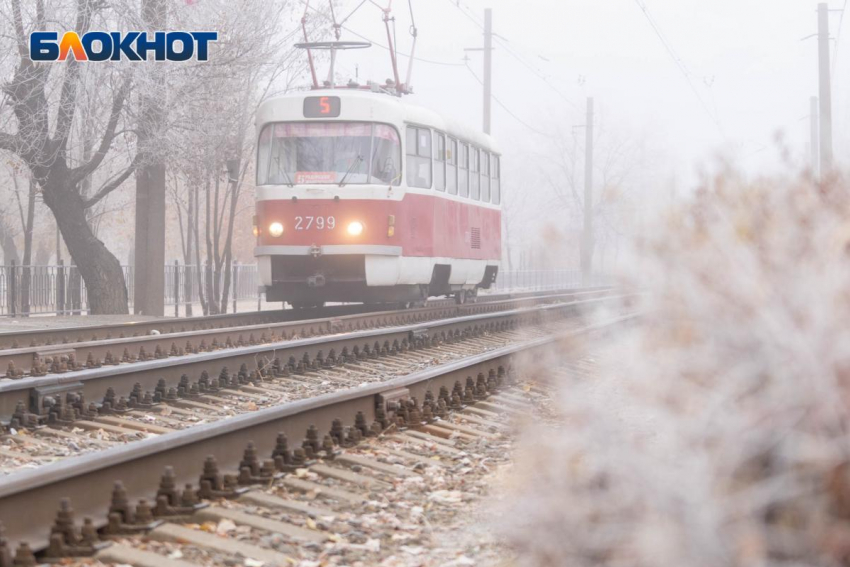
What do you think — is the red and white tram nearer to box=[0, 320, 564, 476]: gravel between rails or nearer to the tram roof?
the tram roof

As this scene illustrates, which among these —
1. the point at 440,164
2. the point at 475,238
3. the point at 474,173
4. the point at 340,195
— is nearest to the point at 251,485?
the point at 340,195

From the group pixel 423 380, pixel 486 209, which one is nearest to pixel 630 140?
pixel 486 209

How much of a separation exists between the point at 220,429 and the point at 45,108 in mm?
14935

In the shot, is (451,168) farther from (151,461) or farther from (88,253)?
(151,461)

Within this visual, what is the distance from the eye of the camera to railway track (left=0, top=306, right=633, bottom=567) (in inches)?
159

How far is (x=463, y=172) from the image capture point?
19.4 metres

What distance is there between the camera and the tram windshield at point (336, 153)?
1611cm

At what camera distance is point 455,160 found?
18.8m

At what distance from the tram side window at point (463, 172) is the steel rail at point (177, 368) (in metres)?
5.43

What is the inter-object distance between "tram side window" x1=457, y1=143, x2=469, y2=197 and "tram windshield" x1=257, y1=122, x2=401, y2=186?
2.99m

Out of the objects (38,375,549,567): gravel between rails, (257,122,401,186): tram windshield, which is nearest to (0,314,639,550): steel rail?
(38,375,549,567): gravel between rails

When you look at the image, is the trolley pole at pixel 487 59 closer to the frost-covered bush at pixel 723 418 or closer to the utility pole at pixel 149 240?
the utility pole at pixel 149 240

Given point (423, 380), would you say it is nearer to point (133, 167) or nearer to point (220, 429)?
point (220, 429)

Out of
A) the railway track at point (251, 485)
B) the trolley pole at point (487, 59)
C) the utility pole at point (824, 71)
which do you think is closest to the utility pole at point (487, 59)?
the trolley pole at point (487, 59)
